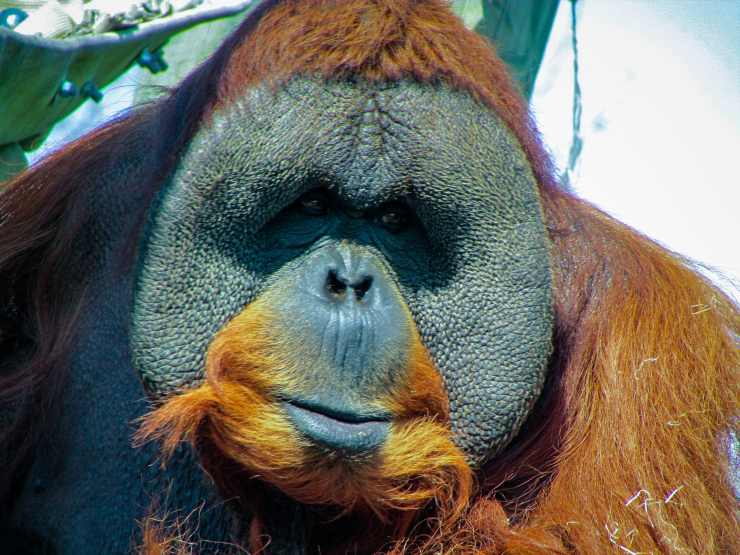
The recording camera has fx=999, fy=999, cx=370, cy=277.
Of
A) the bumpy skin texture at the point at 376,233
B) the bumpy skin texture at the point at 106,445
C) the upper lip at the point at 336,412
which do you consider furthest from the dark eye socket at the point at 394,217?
the bumpy skin texture at the point at 106,445

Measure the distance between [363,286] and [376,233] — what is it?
0.53ft

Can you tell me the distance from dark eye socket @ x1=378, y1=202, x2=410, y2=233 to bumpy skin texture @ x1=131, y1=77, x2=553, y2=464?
2cm

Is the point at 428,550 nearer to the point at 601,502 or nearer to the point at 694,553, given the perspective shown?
the point at 601,502

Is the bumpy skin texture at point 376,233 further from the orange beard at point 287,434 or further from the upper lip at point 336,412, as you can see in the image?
the upper lip at point 336,412

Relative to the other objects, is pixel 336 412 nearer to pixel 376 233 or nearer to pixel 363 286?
pixel 363 286

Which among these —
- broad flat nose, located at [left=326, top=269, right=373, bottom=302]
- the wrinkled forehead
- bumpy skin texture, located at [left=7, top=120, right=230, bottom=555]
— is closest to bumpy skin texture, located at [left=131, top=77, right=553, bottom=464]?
the wrinkled forehead

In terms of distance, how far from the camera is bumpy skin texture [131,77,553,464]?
1.85 meters

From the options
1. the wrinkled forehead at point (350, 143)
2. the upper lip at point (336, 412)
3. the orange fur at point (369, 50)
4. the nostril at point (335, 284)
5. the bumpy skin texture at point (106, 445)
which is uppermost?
the orange fur at point (369, 50)

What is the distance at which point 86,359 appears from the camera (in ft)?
7.34

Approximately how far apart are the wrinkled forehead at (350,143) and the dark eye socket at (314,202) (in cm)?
4

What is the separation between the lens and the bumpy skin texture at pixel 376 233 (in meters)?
1.85

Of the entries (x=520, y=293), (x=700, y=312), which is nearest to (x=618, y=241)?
(x=700, y=312)

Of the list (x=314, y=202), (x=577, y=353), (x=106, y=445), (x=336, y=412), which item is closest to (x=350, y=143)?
(x=314, y=202)

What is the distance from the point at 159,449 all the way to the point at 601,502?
886 mm
